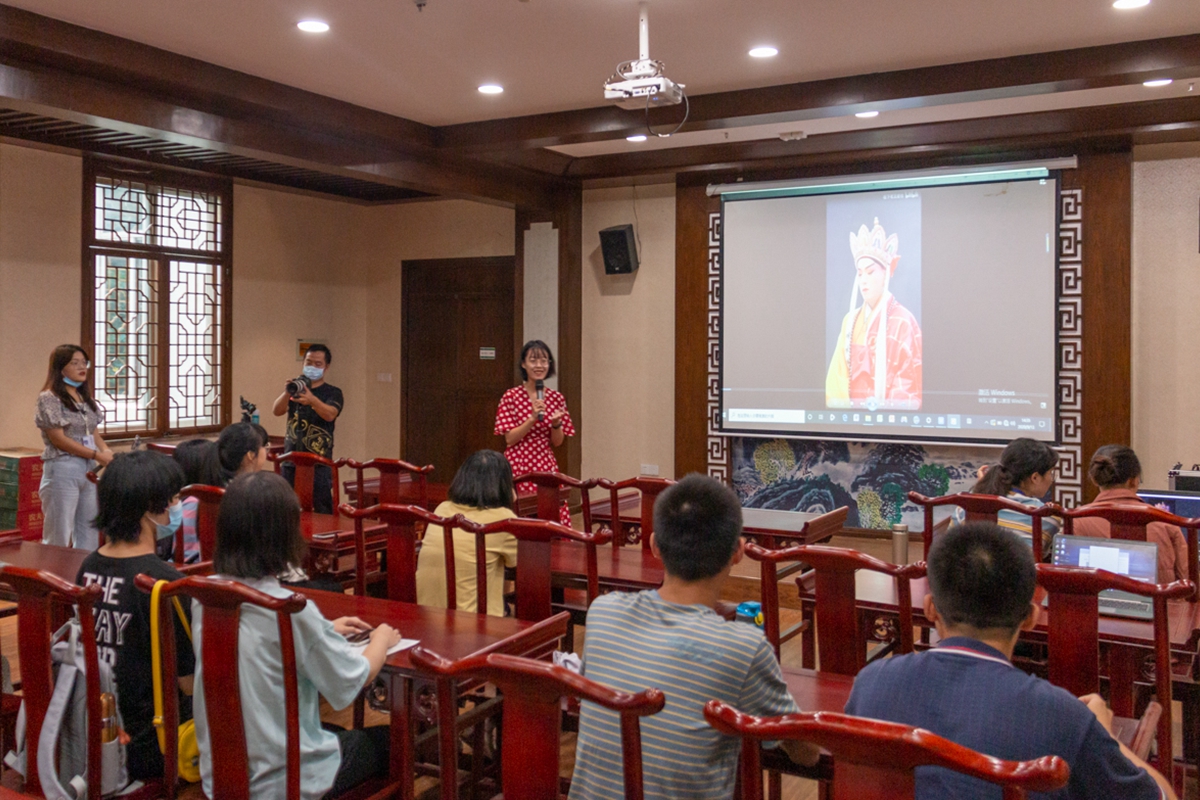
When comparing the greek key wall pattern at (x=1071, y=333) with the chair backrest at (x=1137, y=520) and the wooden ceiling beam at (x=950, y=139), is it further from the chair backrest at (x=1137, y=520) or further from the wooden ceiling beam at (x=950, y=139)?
the chair backrest at (x=1137, y=520)

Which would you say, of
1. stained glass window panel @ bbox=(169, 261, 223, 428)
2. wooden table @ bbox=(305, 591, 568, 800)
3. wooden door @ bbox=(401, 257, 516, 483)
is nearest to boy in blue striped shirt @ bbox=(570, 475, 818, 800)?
wooden table @ bbox=(305, 591, 568, 800)

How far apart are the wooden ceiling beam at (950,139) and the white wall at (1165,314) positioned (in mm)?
286

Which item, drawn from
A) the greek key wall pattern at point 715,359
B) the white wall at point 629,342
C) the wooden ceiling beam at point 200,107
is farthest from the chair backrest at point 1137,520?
the white wall at point 629,342

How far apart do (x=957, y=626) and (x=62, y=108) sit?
4.37 metres

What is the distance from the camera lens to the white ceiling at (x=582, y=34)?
3914 mm

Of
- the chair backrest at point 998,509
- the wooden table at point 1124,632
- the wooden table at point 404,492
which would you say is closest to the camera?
the wooden table at point 1124,632

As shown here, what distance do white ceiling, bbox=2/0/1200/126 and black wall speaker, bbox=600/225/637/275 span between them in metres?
2.09

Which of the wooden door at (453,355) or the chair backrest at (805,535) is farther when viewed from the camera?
the wooden door at (453,355)

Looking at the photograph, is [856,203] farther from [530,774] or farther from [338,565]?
[530,774]

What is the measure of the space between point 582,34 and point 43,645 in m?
3.26

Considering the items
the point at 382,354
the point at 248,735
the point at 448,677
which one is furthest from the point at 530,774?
the point at 382,354

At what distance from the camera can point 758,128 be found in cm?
601

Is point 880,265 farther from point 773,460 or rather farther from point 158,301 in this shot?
point 158,301

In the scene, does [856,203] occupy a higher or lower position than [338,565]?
higher
